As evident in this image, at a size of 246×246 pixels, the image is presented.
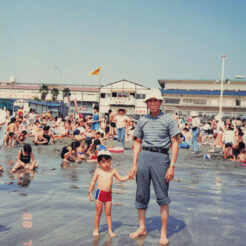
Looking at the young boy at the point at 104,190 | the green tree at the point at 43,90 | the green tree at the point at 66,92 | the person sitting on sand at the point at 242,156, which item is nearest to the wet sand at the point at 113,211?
the young boy at the point at 104,190

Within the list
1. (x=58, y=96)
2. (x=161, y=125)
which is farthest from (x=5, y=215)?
(x=58, y=96)

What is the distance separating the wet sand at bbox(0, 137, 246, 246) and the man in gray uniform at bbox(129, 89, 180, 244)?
0.36 meters

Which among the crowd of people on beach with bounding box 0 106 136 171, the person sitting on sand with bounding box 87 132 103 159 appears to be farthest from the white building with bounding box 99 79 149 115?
the person sitting on sand with bounding box 87 132 103 159

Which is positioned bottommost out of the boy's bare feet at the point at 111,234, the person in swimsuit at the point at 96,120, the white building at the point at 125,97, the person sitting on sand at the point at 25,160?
the boy's bare feet at the point at 111,234

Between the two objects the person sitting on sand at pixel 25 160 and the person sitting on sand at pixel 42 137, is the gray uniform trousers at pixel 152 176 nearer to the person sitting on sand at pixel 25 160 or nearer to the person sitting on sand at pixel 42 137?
the person sitting on sand at pixel 25 160

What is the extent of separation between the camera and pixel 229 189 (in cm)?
697

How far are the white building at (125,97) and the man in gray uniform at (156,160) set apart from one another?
182ft

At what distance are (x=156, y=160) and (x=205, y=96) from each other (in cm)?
5496

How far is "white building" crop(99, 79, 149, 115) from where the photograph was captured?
5985cm

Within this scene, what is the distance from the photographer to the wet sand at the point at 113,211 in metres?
3.76

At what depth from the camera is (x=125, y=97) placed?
5997 centimetres

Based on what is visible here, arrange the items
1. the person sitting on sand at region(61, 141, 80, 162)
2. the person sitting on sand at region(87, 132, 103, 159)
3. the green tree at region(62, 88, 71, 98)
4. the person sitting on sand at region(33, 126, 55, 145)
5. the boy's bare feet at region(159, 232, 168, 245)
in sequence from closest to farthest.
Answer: the boy's bare feet at region(159, 232, 168, 245), the person sitting on sand at region(61, 141, 80, 162), the person sitting on sand at region(87, 132, 103, 159), the person sitting on sand at region(33, 126, 55, 145), the green tree at region(62, 88, 71, 98)

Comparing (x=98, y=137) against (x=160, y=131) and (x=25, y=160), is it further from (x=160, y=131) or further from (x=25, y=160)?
(x=160, y=131)

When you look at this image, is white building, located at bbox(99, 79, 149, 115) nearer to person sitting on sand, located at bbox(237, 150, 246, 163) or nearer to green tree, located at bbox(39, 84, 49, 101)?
green tree, located at bbox(39, 84, 49, 101)
